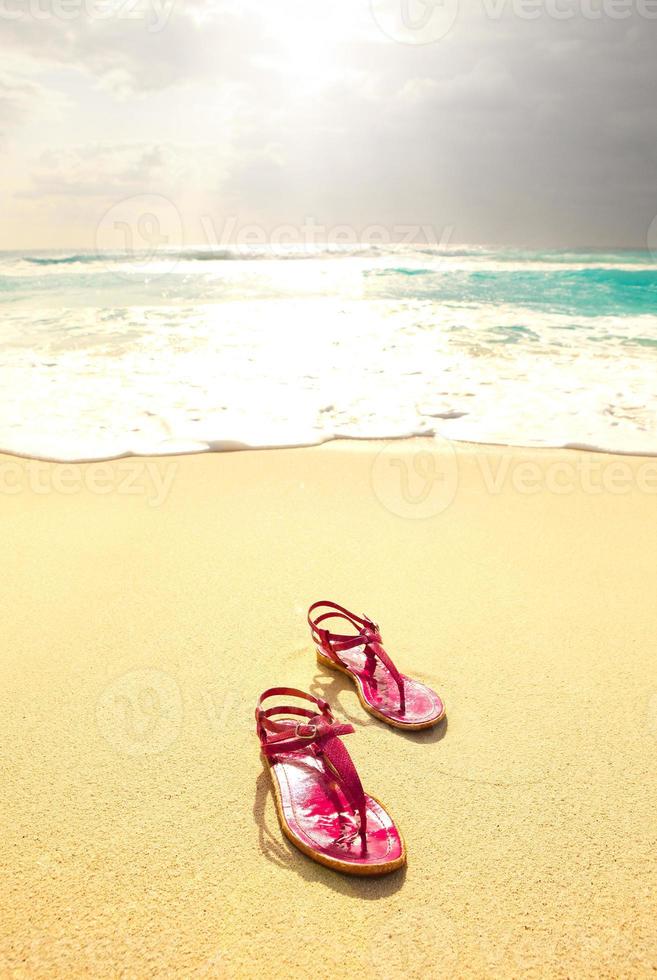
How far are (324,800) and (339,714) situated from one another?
38 cm

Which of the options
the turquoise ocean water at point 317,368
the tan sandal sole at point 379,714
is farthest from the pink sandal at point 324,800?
the turquoise ocean water at point 317,368

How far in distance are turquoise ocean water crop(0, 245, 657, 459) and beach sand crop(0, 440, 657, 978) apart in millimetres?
1319

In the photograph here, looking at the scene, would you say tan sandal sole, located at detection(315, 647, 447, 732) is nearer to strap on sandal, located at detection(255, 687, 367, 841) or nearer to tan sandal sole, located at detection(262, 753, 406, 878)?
strap on sandal, located at detection(255, 687, 367, 841)

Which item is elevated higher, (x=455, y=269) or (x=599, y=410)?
(x=455, y=269)

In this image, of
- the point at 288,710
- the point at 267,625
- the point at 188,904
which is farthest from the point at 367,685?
the point at 188,904

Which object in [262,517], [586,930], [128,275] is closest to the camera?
[586,930]

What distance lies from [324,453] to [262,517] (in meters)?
1.10

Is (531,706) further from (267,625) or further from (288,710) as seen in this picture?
(267,625)

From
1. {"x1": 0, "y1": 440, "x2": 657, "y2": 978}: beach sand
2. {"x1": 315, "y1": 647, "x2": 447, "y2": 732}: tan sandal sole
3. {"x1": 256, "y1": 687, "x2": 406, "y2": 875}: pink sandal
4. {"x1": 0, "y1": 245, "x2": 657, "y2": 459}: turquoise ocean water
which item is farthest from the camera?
{"x1": 0, "y1": 245, "x2": 657, "y2": 459}: turquoise ocean water

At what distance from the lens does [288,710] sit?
184 centimetres

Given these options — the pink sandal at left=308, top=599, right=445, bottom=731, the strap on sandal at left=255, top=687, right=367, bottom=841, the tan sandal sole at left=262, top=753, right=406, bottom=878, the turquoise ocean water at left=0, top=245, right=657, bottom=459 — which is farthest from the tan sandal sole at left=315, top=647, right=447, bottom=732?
the turquoise ocean water at left=0, top=245, right=657, bottom=459

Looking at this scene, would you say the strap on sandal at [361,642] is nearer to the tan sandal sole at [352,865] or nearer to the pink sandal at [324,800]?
the pink sandal at [324,800]

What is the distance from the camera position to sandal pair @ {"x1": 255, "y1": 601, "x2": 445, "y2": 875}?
1.47 meters

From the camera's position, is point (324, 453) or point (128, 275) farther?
point (128, 275)
